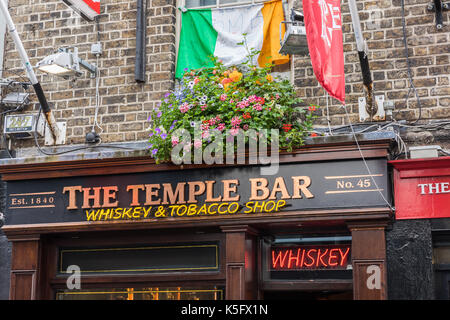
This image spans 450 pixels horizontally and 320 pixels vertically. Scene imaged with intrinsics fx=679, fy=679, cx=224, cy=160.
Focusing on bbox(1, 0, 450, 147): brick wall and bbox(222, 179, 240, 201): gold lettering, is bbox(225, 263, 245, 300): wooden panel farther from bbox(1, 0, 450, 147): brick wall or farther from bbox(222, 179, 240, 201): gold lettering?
bbox(1, 0, 450, 147): brick wall

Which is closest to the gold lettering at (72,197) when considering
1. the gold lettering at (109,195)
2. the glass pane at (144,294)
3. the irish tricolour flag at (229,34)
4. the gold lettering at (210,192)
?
the gold lettering at (109,195)

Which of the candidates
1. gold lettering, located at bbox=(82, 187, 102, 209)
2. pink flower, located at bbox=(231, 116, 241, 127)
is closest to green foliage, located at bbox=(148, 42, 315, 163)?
pink flower, located at bbox=(231, 116, 241, 127)

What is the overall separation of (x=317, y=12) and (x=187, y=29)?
252 centimetres

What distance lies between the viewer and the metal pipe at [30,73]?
348 inches

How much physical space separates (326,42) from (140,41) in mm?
2964

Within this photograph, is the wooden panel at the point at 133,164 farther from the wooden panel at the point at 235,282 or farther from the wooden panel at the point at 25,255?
the wooden panel at the point at 235,282

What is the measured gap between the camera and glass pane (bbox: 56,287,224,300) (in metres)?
8.62

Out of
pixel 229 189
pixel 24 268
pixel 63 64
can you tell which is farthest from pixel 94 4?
pixel 24 268

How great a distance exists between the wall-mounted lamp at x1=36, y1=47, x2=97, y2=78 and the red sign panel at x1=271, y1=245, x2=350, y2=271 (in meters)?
3.62

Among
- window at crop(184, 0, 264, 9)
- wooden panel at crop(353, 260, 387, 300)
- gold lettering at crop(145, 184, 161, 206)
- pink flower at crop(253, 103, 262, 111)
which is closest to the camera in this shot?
wooden panel at crop(353, 260, 387, 300)

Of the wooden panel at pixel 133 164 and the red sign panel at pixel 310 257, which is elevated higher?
the wooden panel at pixel 133 164

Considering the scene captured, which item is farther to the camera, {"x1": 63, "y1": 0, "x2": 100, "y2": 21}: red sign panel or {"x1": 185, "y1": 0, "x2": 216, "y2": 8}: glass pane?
{"x1": 185, "y1": 0, "x2": 216, "y2": 8}: glass pane

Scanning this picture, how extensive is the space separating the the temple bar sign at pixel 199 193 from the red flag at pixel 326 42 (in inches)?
42.4
